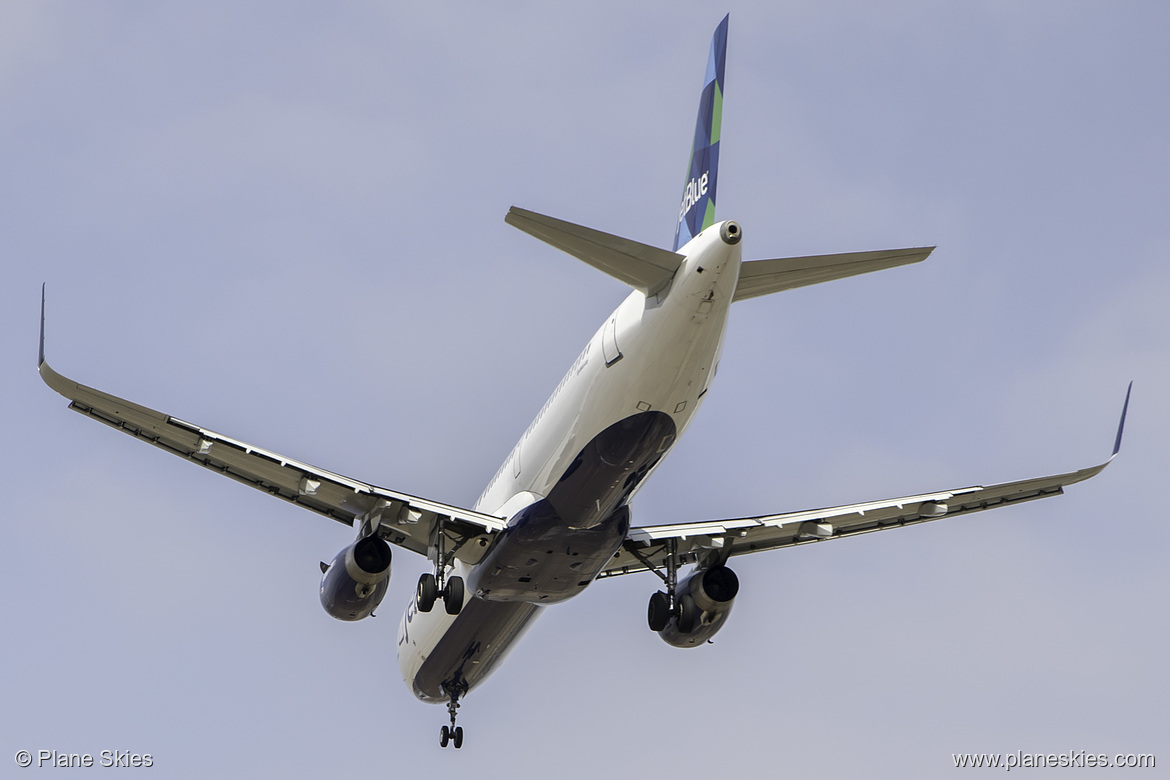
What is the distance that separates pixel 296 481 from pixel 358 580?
204 cm

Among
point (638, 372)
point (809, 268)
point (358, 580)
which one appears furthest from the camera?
point (358, 580)

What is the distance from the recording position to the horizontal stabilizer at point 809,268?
19.0 meters

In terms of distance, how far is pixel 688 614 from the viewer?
26.5 metres

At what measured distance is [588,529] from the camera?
76.5 ft

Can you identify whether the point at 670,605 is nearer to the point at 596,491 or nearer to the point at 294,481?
the point at 596,491

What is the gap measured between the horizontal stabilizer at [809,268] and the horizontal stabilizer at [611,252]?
3.73ft

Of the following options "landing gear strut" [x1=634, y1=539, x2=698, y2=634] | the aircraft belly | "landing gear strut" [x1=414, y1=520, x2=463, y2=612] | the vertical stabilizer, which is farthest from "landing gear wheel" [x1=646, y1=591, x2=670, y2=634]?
the vertical stabilizer

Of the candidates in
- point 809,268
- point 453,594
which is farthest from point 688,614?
point 809,268

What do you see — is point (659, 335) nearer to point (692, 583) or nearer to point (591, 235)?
point (591, 235)

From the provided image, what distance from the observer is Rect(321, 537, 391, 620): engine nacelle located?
24.4 metres

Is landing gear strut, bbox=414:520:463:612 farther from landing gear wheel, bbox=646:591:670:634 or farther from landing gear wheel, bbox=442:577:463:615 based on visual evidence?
landing gear wheel, bbox=646:591:670:634

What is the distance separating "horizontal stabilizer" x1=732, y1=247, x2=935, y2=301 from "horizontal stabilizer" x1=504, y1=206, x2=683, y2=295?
3.73 feet

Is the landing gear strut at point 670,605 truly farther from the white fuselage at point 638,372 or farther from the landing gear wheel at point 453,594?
the landing gear wheel at point 453,594

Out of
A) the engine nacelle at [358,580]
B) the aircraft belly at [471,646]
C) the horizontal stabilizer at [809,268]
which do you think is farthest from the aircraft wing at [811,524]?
the horizontal stabilizer at [809,268]
